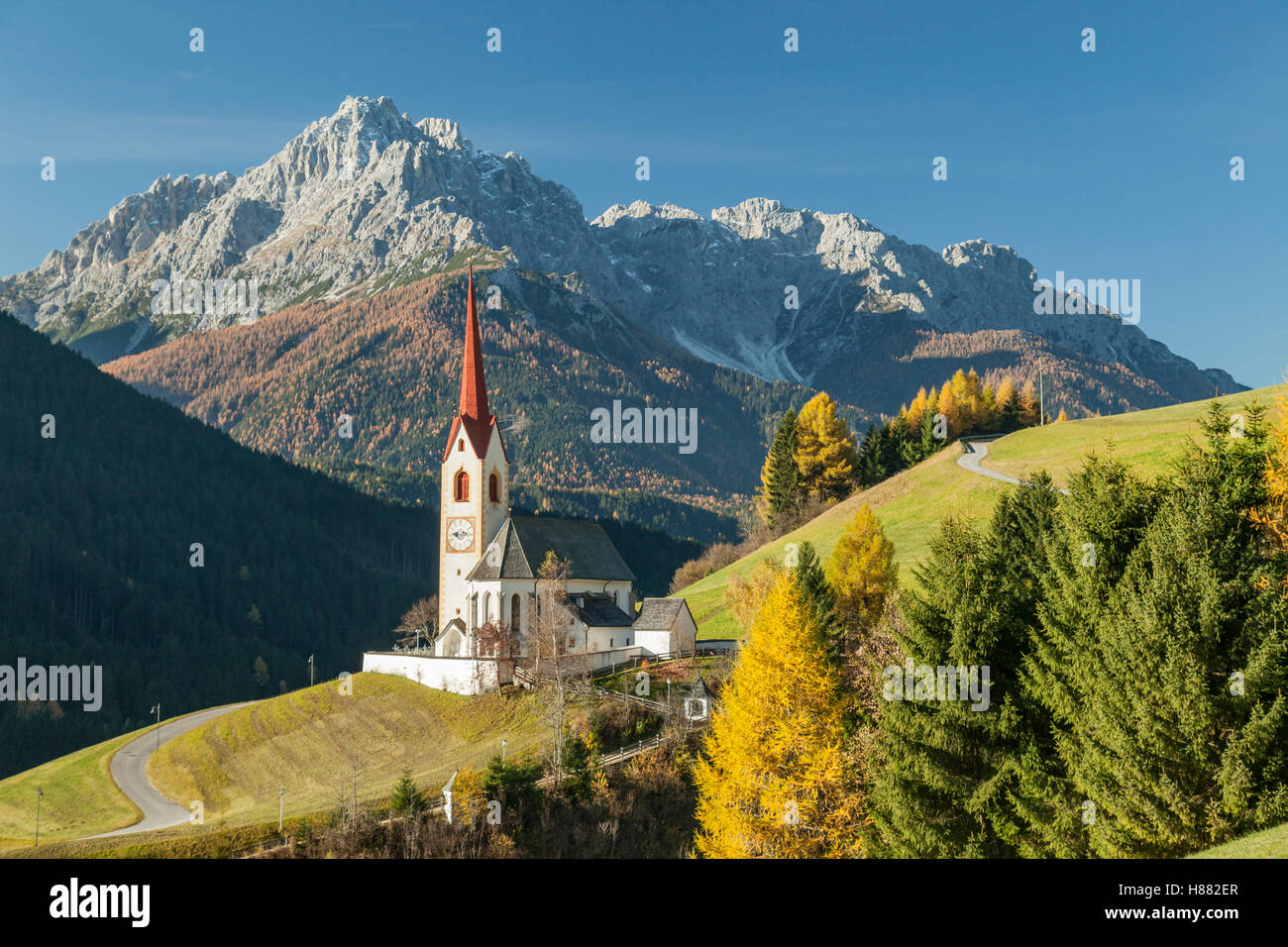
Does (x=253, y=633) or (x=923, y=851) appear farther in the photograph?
(x=253, y=633)

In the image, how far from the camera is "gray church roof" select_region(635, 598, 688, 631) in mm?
75812

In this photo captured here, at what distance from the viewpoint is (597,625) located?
3061 inches

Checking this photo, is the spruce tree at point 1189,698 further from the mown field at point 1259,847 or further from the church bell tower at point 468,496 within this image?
the church bell tower at point 468,496

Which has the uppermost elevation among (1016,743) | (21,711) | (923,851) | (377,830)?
(1016,743)

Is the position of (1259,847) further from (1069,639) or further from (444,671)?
(444,671)

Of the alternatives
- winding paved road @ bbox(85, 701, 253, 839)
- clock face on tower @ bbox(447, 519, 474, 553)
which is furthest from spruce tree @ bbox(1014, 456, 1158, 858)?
clock face on tower @ bbox(447, 519, 474, 553)

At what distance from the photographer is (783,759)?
38.5 metres

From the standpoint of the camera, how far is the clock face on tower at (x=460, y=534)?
83875 mm
